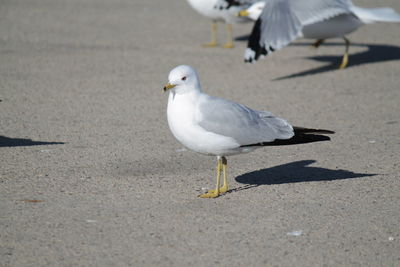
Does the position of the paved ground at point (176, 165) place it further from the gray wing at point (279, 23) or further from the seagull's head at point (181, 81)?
the seagull's head at point (181, 81)

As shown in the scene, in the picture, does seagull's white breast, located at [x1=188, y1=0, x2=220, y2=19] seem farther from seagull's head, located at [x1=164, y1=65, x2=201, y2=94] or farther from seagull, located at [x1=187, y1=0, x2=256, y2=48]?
seagull's head, located at [x1=164, y1=65, x2=201, y2=94]

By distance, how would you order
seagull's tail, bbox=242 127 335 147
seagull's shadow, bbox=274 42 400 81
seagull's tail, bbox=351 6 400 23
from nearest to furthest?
seagull's tail, bbox=242 127 335 147 < seagull's tail, bbox=351 6 400 23 < seagull's shadow, bbox=274 42 400 81

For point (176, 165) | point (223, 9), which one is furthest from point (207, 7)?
point (176, 165)

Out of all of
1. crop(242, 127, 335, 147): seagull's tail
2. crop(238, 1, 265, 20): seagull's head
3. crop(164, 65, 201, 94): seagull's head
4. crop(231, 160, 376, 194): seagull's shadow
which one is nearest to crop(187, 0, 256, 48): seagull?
crop(238, 1, 265, 20): seagull's head

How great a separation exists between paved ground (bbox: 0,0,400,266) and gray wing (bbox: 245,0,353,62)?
1.40 feet

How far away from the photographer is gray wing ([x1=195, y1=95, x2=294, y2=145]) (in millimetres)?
4812

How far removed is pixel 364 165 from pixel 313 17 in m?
3.67

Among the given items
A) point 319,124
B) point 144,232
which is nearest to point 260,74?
point 319,124

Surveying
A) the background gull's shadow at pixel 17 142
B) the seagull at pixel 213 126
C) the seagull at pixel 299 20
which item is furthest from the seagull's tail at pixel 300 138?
the seagull at pixel 299 20

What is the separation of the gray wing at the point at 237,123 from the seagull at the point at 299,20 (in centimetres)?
375

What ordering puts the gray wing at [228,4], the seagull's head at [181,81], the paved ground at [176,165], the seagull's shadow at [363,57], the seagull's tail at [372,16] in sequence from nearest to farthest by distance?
the paved ground at [176,165], the seagull's head at [181,81], the seagull's tail at [372,16], the seagull's shadow at [363,57], the gray wing at [228,4]

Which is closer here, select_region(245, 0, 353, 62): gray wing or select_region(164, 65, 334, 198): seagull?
select_region(164, 65, 334, 198): seagull

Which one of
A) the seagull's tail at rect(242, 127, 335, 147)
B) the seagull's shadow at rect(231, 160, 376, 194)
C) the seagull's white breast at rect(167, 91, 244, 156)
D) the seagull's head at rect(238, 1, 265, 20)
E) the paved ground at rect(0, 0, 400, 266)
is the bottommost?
the seagull's shadow at rect(231, 160, 376, 194)

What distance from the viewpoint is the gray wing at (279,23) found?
8766 millimetres
